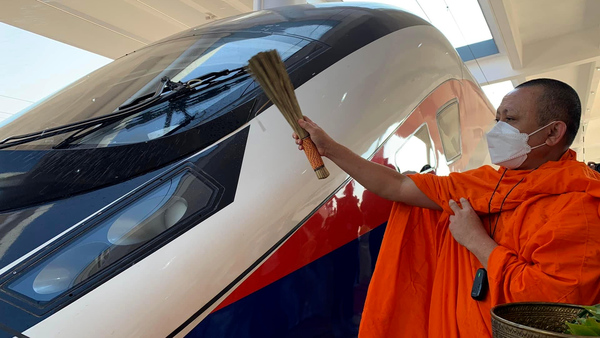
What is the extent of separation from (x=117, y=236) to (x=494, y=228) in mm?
1171

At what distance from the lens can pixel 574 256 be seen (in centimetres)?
150

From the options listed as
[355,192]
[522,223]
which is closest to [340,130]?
[355,192]

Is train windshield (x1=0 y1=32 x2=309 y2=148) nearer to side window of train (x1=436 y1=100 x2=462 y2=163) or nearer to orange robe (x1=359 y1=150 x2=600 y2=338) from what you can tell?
orange robe (x1=359 y1=150 x2=600 y2=338)

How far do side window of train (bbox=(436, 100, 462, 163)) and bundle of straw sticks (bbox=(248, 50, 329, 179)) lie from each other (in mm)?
1359

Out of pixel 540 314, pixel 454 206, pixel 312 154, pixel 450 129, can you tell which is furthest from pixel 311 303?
pixel 450 129

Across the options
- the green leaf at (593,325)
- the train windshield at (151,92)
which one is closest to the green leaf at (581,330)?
the green leaf at (593,325)

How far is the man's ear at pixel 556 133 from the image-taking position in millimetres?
1812

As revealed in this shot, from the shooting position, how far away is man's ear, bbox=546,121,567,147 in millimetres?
1812

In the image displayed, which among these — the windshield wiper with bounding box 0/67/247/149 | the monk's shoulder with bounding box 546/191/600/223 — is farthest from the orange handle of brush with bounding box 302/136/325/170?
the monk's shoulder with bounding box 546/191/600/223

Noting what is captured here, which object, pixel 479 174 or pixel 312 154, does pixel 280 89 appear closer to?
pixel 312 154

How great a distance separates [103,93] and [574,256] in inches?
69.9

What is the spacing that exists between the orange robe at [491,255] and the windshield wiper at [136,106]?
31.8 inches

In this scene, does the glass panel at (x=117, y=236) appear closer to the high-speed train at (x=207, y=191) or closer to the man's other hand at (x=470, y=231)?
the high-speed train at (x=207, y=191)

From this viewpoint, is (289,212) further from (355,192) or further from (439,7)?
(439,7)
